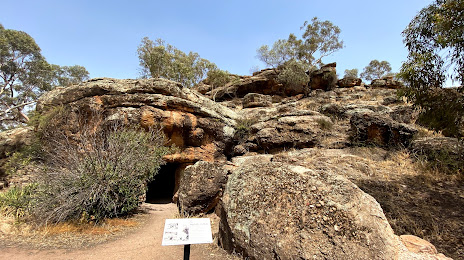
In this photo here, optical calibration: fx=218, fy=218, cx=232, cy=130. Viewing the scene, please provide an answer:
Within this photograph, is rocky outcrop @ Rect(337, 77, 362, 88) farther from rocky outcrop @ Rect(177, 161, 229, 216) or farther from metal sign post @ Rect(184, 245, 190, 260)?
metal sign post @ Rect(184, 245, 190, 260)

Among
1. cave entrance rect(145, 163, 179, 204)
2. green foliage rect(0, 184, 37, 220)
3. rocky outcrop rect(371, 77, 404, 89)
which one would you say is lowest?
cave entrance rect(145, 163, 179, 204)

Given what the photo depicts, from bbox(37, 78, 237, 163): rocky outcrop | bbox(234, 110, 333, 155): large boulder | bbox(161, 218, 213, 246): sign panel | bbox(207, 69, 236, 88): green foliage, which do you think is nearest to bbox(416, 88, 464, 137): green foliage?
bbox(234, 110, 333, 155): large boulder

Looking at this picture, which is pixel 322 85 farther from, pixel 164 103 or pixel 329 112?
pixel 164 103

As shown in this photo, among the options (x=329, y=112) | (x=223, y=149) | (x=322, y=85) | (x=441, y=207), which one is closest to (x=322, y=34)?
(x=322, y=85)

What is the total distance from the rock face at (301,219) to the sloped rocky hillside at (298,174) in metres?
0.02

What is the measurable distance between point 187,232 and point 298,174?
2.30m

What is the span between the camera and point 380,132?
8938 millimetres

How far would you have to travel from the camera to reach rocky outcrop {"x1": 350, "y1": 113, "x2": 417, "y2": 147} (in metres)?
8.50

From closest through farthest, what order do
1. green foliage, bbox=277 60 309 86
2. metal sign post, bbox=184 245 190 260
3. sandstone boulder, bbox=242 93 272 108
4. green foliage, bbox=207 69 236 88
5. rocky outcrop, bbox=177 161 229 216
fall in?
metal sign post, bbox=184 245 190 260, rocky outcrop, bbox=177 161 229 216, sandstone boulder, bbox=242 93 272 108, green foliage, bbox=277 60 309 86, green foliage, bbox=207 69 236 88

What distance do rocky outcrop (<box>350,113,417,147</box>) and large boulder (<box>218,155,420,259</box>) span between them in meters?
6.32

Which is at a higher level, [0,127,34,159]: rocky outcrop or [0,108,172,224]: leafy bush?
[0,127,34,159]: rocky outcrop

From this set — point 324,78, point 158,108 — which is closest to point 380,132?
point 158,108

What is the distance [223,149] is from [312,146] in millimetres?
4409

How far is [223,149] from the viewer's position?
37.6 ft
